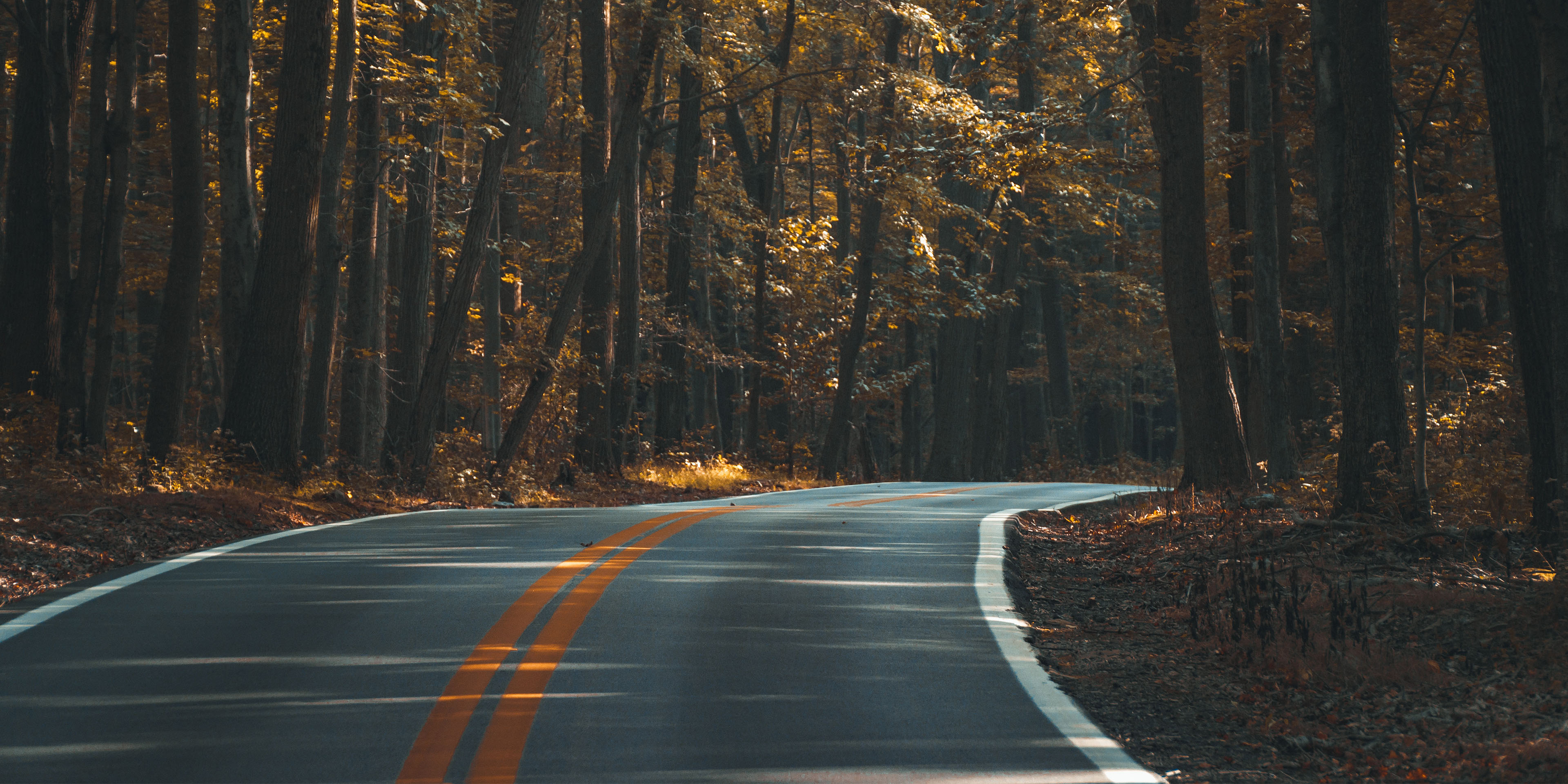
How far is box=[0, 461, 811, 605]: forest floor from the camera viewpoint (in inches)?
348

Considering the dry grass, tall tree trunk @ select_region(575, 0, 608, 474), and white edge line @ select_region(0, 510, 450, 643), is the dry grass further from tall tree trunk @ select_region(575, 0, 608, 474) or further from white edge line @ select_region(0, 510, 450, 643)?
white edge line @ select_region(0, 510, 450, 643)

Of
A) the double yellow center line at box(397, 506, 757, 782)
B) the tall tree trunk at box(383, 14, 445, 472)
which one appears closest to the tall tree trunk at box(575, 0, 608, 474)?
the tall tree trunk at box(383, 14, 445, 472)

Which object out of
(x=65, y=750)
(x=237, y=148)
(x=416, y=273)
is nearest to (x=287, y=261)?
(x=237, y=148)

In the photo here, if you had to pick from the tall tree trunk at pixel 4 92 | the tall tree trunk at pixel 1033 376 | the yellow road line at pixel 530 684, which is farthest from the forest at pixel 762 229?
the yellow road line at pixel 530 684

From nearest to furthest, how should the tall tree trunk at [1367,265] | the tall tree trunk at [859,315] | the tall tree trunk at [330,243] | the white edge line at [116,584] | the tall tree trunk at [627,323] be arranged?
the white edge line at [116,584] < the tall tree trunk at [1367,265] < the tall tree trunk at [330,243] < the tall tree trunk at [627,323] < the tall tree trunk at [859,315]

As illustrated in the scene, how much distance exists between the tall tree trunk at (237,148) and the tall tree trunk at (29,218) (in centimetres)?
240

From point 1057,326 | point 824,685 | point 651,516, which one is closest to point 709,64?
point 651,516

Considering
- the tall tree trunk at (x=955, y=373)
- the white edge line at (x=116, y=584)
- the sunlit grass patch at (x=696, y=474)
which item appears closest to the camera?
the white edge line at (x=116, y=584)

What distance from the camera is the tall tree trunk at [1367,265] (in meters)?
10.7

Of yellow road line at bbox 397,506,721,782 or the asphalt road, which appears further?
the asphalt road

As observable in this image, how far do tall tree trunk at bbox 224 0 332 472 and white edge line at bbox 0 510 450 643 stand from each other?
4.14 meters

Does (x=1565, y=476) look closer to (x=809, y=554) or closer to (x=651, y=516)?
(x=809, y=554)

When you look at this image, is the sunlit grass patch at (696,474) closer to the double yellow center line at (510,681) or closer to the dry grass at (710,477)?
the dry grass at (710,477)

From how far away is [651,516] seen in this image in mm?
13406
